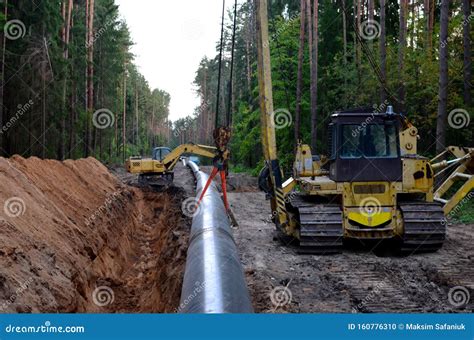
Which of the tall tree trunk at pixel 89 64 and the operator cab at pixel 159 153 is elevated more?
the tall tree trunk at pixel 89 64

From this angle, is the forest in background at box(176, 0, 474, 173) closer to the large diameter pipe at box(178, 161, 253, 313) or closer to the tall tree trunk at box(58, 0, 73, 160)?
the large diameter pipe at box(178, 161, 253, 313)

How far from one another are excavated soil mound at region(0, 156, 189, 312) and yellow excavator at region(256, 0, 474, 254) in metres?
2.67

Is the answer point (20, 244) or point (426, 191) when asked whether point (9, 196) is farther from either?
point (426, 191)

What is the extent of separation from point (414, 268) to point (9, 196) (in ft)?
24.3

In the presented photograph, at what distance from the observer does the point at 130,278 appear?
11.0 m

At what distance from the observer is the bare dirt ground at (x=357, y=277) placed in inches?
276

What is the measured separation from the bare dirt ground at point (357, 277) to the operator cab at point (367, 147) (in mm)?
1653

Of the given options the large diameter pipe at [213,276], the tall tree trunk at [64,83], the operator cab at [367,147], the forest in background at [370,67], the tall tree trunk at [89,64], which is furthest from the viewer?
the tall tree trunk at [89,64]

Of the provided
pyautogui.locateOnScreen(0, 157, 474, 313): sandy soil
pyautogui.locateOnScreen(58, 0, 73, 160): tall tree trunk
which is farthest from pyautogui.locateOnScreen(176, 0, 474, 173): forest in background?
pyautogui.locateOnScreen(58, 0, 73, 160): tall tree trunk

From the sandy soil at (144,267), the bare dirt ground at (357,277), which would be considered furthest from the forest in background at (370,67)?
the sandy soil at (144,267)

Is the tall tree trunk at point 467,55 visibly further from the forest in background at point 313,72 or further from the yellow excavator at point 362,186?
the yellow excavator at point 362,186

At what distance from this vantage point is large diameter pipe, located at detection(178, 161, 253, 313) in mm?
4707

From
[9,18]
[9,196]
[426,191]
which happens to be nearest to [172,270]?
Answer: [9,196]

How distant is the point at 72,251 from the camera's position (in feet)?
30.3
